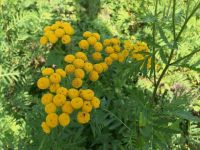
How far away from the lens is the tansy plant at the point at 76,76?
2068 mm

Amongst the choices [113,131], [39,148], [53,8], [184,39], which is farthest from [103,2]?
[39,148]

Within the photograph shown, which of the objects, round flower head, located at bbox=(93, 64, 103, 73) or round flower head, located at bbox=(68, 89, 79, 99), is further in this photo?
round flower head, located at bbox=(93, 64, 103, 73)

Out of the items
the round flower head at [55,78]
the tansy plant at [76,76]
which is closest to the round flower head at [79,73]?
the tansy plant at [76,76]

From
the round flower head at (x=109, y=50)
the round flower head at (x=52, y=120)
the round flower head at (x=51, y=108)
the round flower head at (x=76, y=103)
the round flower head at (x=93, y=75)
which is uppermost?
the round flower head at (x=109, y=50)

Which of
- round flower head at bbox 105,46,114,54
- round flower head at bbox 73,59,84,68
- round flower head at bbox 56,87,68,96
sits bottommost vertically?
round flower head at bbox 56,87,68,96

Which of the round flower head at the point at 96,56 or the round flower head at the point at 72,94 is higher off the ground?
the round flower head at the point at 96,56

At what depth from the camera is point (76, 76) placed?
2.24 m

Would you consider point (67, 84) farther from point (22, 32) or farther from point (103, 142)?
point (22, 32)

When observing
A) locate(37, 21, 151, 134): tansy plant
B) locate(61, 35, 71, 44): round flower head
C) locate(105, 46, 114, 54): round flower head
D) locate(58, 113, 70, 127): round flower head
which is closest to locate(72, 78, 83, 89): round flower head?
locate(37, 21, 151, 134): tansy plant

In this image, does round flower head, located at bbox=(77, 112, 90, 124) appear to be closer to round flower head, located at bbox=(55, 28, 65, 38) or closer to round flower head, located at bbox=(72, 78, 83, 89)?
round flower head, located at bbox=(72, 78, 83, 89)

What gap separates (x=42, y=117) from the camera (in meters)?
2.43

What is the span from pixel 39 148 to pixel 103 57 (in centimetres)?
75

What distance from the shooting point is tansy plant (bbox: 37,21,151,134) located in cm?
207

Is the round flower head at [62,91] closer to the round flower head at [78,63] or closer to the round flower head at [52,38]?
the round flower head at [78,63]
